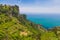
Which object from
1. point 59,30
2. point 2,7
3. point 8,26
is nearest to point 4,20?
point 8,26

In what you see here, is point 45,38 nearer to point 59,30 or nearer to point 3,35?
point 59,30

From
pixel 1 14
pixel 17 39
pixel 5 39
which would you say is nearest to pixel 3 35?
pixel 5 39

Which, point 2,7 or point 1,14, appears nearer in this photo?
point 1,14

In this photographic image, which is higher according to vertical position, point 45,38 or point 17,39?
point 45,38

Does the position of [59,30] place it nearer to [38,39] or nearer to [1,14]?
[38,39]

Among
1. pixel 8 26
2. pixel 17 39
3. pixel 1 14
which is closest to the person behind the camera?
pixel 17 39

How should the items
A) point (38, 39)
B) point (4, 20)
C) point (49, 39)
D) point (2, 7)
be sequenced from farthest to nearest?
1. point (2, 7)
2. point (4, 20)
3. point (38, 39)
4. point (49, 39)
